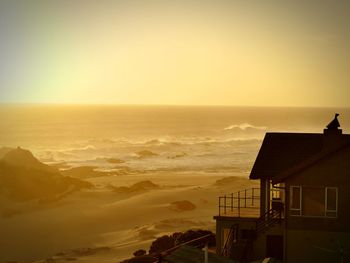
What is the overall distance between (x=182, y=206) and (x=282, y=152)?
23.7m

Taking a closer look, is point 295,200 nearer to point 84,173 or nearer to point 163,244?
point 163,244

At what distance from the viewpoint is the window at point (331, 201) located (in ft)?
70.6

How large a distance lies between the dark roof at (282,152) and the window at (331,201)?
2.64 metres

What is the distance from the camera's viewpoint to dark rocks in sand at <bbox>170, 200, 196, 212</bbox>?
46.9 metres

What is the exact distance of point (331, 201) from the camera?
71.0ft

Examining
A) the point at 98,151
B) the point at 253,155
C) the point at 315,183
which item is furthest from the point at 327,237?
the point at 98,151

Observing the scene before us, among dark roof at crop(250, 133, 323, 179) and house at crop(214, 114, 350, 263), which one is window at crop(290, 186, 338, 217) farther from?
dark roof at crop(250, 133, 323, 179)

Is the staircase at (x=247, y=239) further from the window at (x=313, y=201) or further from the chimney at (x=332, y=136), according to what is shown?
the chimney at (x=332, y=136)

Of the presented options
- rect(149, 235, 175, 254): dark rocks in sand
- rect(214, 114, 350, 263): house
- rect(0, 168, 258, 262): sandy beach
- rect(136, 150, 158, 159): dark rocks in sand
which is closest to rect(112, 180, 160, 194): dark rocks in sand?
rect(0, 168, 258, 262): sandy beach

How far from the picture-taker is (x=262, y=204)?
79.7 feet

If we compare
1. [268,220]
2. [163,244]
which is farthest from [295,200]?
[163,244]

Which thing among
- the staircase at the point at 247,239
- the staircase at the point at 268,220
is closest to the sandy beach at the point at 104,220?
the staircase at the point at 247,239

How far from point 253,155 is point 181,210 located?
65.3 m

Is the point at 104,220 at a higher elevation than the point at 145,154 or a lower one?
higher
